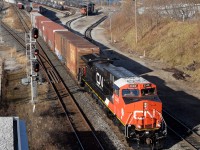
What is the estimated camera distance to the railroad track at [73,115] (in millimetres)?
18531

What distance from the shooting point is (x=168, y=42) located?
144ft

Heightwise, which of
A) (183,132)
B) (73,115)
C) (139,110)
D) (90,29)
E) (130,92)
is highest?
(90,29)

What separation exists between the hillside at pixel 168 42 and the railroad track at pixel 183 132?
11690 millimetres

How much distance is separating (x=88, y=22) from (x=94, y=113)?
64840mm

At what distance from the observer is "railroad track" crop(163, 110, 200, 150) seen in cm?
1847

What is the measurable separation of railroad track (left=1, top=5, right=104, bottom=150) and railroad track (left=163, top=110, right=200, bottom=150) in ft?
16.2

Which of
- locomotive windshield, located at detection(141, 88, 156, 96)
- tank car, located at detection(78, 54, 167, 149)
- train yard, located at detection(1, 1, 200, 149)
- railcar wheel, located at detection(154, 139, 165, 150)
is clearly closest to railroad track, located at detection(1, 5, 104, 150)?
train yard, located at detection(1, 1, 200, 149)

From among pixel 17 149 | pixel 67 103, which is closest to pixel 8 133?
pixel 17 149

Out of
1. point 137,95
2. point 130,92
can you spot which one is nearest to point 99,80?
point 130,92

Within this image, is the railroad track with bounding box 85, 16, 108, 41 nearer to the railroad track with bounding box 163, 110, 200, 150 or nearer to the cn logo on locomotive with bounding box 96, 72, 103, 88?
the cn logo on locomotive with bounding box 96, 72, 103, 88

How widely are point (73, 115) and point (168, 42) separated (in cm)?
2490

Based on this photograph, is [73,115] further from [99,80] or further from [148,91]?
[148,91]

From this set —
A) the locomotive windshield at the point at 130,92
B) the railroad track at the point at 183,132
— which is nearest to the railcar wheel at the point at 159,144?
the railroad track at the point at 183,132

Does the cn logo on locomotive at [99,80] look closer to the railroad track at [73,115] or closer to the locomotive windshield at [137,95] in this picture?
the railroad track at [73,115]
